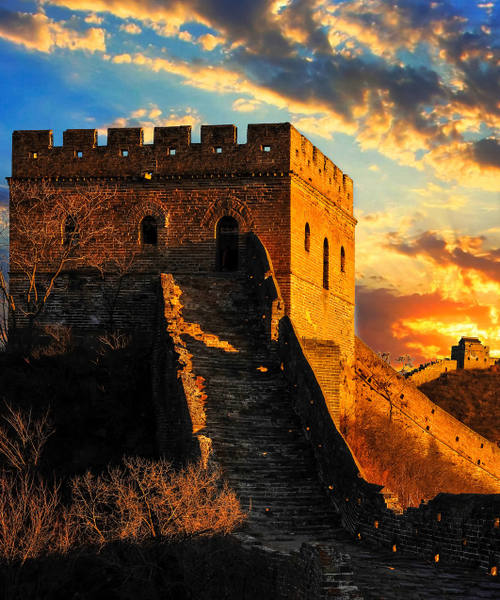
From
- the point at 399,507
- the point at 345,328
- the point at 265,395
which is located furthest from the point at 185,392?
the point at 345,328

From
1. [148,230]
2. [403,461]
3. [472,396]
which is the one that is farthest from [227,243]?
[472,396]

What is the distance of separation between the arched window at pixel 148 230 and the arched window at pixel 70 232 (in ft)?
6.75

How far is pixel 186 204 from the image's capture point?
1118 inches

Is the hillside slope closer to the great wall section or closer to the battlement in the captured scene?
the great wall section

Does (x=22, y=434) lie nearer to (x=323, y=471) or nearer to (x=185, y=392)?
(x=185, y=392)

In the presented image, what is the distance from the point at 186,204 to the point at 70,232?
394 cm

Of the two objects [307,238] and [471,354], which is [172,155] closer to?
[307,238]

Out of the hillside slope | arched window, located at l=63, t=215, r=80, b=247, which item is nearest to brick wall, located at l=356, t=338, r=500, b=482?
the hillside slope

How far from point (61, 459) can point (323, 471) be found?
7.13 m

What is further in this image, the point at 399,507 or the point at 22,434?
the point at 22,434

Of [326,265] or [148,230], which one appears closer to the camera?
[148,230]

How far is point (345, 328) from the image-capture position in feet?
106

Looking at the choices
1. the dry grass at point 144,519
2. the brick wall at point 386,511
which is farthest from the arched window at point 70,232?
the dry grass at point 144,519

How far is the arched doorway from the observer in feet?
93.0
